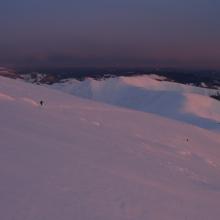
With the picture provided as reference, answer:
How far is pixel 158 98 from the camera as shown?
77750 millimetres

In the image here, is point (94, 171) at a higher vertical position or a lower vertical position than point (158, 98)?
higher

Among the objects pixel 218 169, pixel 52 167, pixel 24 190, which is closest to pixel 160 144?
pixel 218 169

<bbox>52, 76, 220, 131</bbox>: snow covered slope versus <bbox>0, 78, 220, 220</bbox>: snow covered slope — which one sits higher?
<bbox>0, 78, 220, 220</bbox>: snow covered slope

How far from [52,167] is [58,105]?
8.45 meters

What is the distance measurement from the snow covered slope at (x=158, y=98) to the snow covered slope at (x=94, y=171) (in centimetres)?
2650

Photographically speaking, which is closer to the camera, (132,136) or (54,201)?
(54,201)

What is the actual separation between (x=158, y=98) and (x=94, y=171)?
233 feet

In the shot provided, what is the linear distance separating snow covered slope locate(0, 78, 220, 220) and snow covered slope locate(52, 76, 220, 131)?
2650cm

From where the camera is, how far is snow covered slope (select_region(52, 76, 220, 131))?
6275cm

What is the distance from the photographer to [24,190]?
5867 millimetres

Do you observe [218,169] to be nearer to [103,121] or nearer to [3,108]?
[103,121]

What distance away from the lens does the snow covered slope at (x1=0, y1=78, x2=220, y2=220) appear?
18.7 feet

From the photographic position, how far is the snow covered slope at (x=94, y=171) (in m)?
5.70

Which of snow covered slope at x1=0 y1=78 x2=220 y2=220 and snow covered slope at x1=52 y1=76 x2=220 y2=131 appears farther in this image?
snow covered slope at x1=52 y1=76 x2=220 y2=131
